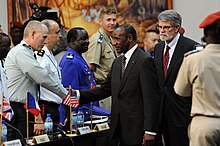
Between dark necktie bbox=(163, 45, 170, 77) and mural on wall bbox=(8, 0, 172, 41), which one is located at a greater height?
mural on wall bbox=(8, 0, 172, 41)

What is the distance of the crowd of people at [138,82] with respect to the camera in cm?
388

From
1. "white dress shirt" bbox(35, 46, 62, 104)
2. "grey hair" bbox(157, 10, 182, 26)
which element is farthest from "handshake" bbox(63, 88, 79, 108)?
"grey hair" bbox(157, 10, 182, 26)

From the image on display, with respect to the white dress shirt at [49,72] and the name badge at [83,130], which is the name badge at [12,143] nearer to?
the name badge at [83,130]

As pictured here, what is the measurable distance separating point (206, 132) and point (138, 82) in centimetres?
97

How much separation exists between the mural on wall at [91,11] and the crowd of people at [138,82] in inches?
121

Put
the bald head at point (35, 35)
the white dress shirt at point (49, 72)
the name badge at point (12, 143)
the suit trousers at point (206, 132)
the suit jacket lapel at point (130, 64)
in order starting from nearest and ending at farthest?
the suit trousers at point (206, 132) < the name badge at point (12, 143) < the suit jacket lapel at point (130, 64) < the bald head at point (35, 35) < the white dress shirt at point (49, 72)

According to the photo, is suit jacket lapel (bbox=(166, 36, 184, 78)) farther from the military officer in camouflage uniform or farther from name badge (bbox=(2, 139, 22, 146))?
the military officer in camouflage uniform

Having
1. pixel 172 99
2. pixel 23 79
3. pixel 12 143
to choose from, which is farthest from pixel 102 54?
pixel 12 143

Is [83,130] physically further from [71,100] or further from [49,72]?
[49,72]

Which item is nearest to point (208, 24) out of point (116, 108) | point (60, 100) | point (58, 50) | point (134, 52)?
point (134, 52)

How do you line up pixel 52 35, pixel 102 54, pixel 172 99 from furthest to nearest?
pixel 102 54 < pixel 52 35 < pixel 172 99

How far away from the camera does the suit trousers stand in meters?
3.80

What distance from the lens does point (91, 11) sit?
941cm

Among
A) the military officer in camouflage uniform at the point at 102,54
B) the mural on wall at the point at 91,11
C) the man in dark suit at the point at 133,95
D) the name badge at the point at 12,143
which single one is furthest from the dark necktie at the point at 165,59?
the mural on wall at the point at 91,11
